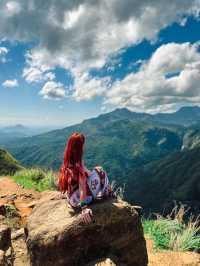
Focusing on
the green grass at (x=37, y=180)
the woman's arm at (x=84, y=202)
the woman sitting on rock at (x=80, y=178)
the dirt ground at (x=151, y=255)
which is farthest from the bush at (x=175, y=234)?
the green grass at (x=37, y=180)

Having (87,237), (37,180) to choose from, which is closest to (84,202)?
(87,237)

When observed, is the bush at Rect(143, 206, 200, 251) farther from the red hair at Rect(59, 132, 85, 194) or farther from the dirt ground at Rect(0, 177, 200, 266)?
the red hair at Rect(59, 132, 85, 194)

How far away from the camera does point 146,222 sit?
43.8 feet

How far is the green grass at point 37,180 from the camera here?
59.8ft

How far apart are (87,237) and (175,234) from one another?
14.0ft

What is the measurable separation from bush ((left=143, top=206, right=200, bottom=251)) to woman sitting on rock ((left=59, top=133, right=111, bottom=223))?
3600 millimetres

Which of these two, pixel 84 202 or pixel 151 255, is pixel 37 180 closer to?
pixel 151 255

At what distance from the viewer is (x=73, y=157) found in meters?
8.62

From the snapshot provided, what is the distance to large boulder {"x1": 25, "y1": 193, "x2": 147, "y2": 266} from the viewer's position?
7.91 meters

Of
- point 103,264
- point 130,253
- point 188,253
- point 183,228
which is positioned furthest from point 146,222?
point 103,264

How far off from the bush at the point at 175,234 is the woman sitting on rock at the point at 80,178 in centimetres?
360

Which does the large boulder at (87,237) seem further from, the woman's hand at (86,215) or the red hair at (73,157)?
the red hair at (73,157)

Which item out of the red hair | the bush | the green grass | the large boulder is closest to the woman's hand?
the large boulder

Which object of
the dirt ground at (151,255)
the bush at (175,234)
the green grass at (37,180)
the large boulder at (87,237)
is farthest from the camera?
the green grass at (37,180)
